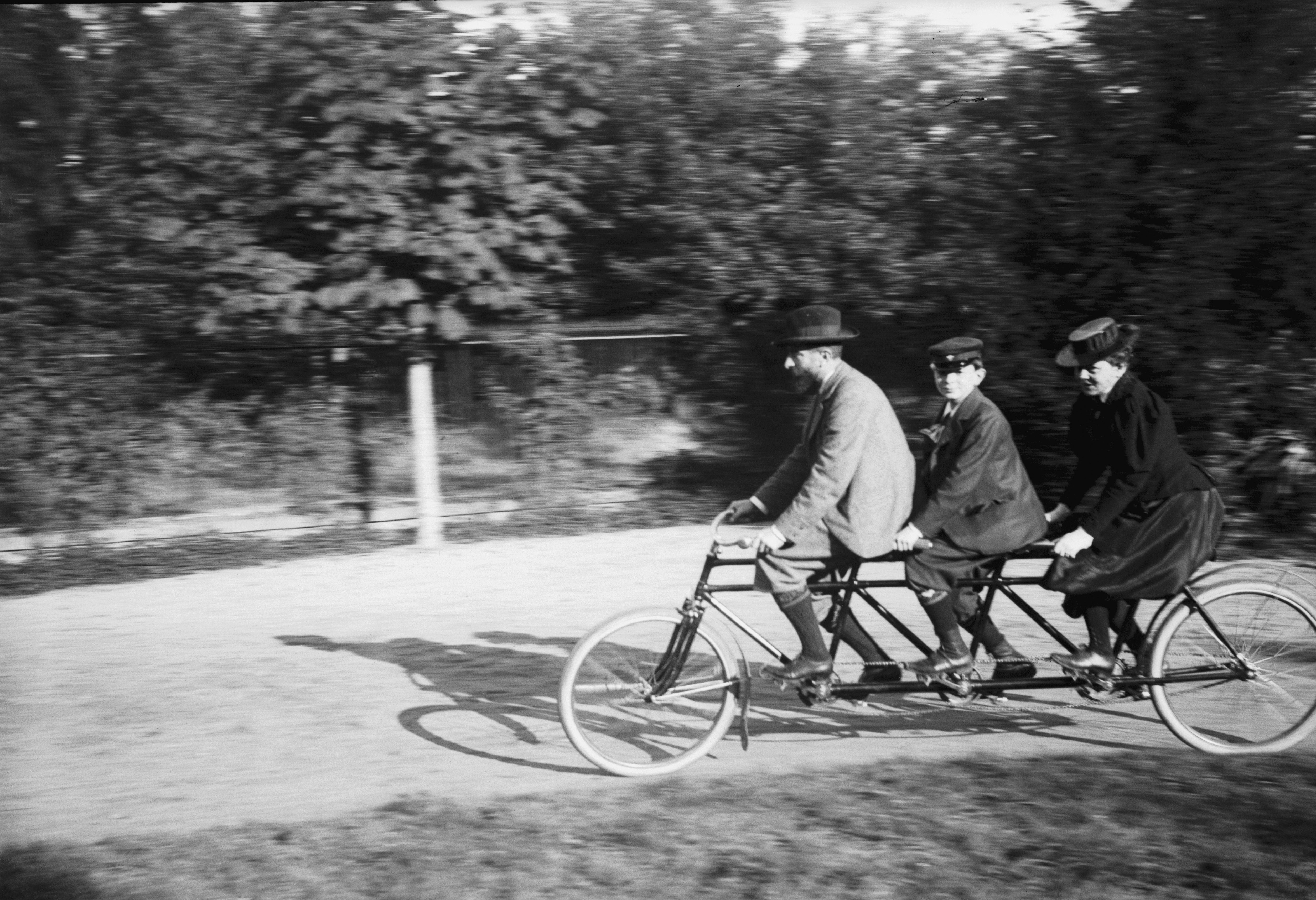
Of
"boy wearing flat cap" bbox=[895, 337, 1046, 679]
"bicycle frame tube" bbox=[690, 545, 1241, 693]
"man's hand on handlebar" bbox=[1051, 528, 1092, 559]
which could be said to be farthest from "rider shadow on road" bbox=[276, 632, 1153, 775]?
"man's hand on handlebar" bbox=[1051, 528, 1092, 559]

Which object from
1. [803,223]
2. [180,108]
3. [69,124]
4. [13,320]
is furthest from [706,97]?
[13,320]

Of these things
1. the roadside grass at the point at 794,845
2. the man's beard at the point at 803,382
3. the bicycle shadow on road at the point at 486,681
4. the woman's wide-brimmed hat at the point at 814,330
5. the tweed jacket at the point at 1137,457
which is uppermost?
the woman's wide-brimmed hat at the point at 814,330

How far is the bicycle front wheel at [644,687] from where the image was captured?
4.63 meters

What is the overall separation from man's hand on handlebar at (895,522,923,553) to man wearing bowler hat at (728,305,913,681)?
4cm

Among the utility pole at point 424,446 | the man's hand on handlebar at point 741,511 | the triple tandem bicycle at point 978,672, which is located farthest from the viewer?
the utility pole at point 424,446

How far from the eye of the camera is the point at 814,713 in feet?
17.5

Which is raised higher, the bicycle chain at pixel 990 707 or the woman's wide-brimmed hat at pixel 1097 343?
the woman's wide-brimmed hat at pixel 1097 343

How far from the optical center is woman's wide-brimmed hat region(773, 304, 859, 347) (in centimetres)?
465

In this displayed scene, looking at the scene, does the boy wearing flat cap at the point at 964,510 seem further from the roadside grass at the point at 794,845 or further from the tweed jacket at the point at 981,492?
the roadside grass at the point at 794,845

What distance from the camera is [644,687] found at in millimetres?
4750

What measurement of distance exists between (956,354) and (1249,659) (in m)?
1.64

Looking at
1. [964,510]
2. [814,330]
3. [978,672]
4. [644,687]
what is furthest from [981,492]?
[644,687]

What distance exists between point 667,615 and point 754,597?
9.47 ft

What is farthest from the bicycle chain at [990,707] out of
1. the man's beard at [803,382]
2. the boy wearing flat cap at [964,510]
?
the man's beard at [803,382]
